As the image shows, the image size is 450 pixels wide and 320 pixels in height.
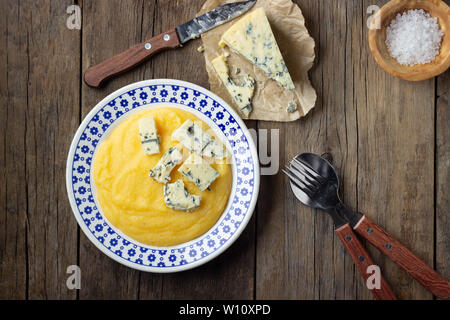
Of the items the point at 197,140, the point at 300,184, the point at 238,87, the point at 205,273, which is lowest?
the point at 205,273

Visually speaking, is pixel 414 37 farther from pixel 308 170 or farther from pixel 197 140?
pixel 197 140

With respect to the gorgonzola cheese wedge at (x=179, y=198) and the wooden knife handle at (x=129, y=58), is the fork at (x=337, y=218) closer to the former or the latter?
the gorgonzola cheese wedge at (x=179, y=198)

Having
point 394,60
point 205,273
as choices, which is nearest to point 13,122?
point 205,273

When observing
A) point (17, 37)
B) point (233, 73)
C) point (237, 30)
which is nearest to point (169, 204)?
point (233, 73)

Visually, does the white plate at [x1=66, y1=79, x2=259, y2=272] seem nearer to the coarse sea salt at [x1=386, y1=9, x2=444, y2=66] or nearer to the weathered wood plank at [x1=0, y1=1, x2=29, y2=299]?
the weathered wood plank at [x1=0, y1=1, x2=29, y2=299]

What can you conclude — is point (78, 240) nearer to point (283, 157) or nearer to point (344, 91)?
point (283, 157)
